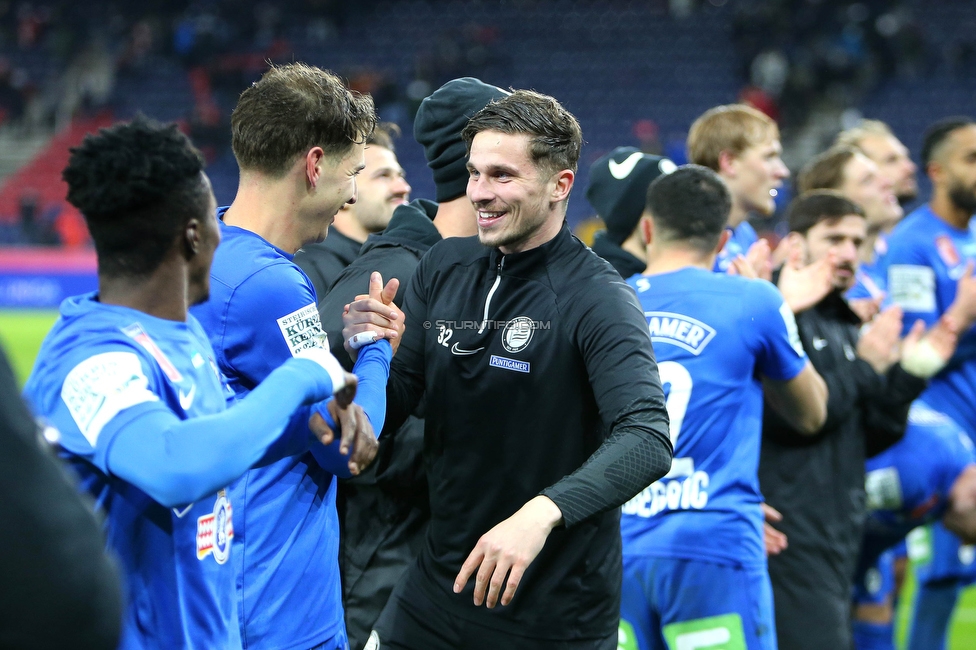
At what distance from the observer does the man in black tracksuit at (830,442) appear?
4707mm

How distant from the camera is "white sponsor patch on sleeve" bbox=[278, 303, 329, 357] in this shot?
Answer: 263 centimetres

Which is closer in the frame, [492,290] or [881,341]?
[492,290]

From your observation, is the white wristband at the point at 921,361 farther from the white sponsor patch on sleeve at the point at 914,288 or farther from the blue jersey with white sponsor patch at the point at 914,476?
the white sponsor patch on sleeve at the point at 914,288

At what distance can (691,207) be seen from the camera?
420cm

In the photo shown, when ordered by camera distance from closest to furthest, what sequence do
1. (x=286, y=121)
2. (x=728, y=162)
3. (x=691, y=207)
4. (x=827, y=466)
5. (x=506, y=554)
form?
(x=506, y=554)
(x=286, y=121)
(x=691, y=207)
(x=827, y=466)
(x=728, y=162)

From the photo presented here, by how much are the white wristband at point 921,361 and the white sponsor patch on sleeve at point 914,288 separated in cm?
167

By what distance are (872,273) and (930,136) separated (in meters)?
1.04

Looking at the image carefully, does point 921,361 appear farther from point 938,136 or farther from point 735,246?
point 938,136

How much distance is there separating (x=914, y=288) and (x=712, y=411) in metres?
3.40

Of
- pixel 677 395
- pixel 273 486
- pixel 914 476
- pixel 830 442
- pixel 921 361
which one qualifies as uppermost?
pixel 921 361

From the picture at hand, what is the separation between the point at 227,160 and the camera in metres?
26.0

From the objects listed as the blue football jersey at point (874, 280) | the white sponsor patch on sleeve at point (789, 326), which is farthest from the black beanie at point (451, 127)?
the blue football jersey at point (874, 280)

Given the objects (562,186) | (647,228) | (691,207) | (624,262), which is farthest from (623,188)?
(562,186)

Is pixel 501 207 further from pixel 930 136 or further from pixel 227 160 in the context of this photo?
pixel 227 160
